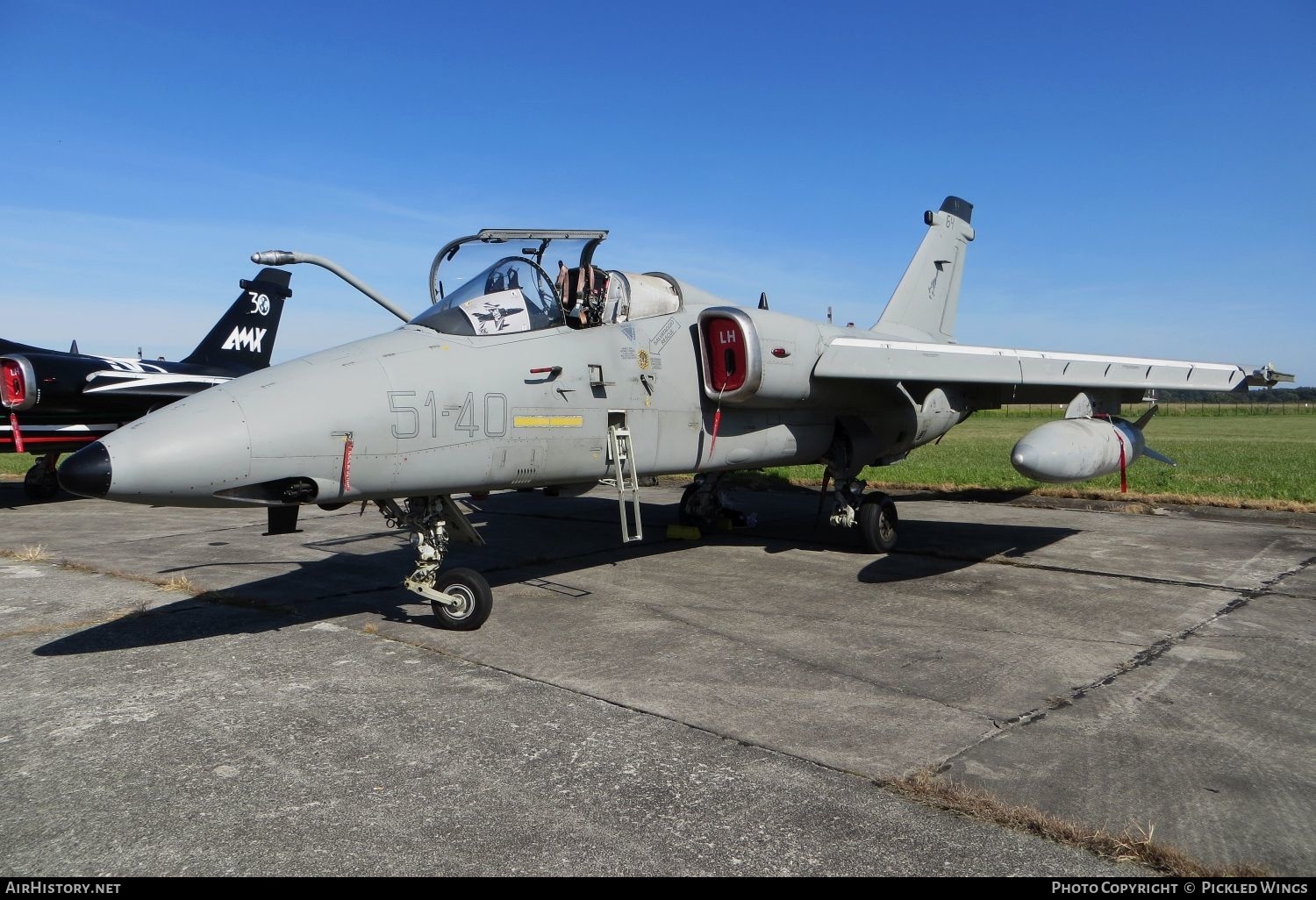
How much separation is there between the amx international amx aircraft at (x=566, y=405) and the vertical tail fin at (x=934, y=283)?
2268mm

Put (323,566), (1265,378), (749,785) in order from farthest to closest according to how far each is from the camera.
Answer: (1265,378), (323,566), (749,785)

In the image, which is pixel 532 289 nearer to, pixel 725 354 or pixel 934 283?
pixel 725 354

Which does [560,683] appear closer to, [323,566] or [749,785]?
[749,785]

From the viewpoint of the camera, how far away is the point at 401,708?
A: 483 centimetres

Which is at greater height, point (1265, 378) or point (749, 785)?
point (1265, 378)

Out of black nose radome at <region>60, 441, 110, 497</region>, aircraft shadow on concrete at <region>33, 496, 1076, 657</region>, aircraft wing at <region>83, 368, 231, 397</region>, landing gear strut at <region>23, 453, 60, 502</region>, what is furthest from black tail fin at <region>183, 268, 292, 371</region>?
black nose radome at <region>60, 441, 110, 497</region>

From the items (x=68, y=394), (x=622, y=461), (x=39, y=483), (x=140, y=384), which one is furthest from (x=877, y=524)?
(x=39, y=483)

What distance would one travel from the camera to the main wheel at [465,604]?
6469 mm

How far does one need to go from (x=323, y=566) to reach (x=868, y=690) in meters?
6.21

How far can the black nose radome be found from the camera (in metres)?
4.59

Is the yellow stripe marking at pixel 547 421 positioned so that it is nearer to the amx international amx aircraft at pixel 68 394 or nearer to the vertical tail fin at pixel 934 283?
the vertical tail fin at pixel 934 283

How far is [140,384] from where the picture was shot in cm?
1670

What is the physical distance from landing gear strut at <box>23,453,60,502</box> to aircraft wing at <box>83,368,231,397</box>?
2.02m
